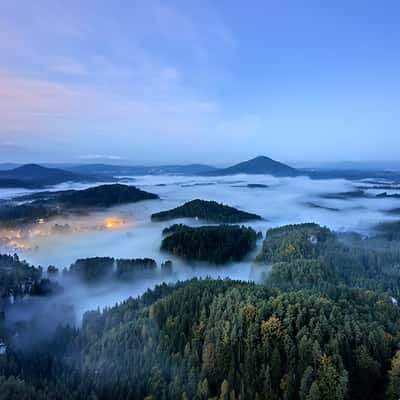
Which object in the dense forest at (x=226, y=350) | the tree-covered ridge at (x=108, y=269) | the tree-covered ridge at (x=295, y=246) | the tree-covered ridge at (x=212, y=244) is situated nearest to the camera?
the dense forest at (x=226, y=350)

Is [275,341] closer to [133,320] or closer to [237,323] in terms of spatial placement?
[237,323]

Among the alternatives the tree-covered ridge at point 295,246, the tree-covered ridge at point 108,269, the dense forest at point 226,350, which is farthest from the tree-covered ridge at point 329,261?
the tree-covered ridge at point 108,269

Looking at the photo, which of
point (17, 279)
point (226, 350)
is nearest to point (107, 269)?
point (17, 279)

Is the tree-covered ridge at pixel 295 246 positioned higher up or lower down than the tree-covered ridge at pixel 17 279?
higher up

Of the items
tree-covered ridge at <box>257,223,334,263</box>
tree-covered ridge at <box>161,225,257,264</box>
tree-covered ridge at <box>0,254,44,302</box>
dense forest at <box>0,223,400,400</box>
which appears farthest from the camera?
tree-covered ridge at <box>161,225,257,264</box>

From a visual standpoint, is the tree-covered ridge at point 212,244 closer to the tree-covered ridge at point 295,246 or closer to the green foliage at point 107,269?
the tree-covered ridge at point 295,246

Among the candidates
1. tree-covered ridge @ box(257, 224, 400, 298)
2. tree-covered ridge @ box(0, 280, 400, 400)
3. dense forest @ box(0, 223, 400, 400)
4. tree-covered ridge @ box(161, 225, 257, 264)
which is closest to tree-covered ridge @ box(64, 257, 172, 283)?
tree-covered ridge @ box(161, 225, 257, 264)

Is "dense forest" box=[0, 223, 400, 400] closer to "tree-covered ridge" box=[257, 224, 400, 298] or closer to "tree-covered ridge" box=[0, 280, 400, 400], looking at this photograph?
"tree-covered ridge" box=[0, 280, 400, 400]
